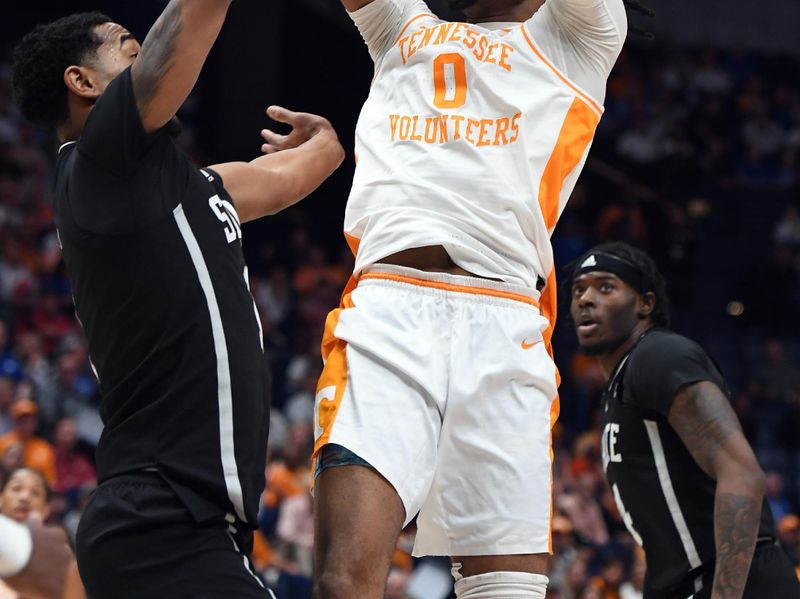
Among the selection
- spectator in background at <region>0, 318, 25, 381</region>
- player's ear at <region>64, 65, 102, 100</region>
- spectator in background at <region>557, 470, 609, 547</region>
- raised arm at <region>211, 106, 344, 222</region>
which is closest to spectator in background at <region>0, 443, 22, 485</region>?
spectator in background at <region>0, 318, 25, 381</region>

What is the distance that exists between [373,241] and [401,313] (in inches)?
9.8

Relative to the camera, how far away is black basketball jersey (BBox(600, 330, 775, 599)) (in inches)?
171

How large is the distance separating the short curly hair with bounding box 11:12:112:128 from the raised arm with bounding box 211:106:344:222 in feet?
1.89

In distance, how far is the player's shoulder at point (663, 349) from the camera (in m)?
4.40

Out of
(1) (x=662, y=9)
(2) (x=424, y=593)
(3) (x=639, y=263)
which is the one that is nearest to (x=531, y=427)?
(3) (x=639, y=263)

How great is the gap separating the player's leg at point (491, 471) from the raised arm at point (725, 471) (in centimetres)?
86

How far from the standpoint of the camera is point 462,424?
3449 mm

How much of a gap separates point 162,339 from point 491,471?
97 centimetres

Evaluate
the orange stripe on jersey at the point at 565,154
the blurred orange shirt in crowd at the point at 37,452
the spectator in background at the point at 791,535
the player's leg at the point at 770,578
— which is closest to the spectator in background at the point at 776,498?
the spectator in background at the point at 791,535

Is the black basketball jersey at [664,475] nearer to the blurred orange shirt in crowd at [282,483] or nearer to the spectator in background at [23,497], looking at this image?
the spectator in background at [23,497]

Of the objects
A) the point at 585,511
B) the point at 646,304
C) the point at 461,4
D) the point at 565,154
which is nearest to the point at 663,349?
the point at 646,304

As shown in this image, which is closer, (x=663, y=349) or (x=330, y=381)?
(x=330, y=381)

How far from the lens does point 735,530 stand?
4.10m

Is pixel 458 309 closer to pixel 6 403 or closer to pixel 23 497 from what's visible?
pixel 23 497
